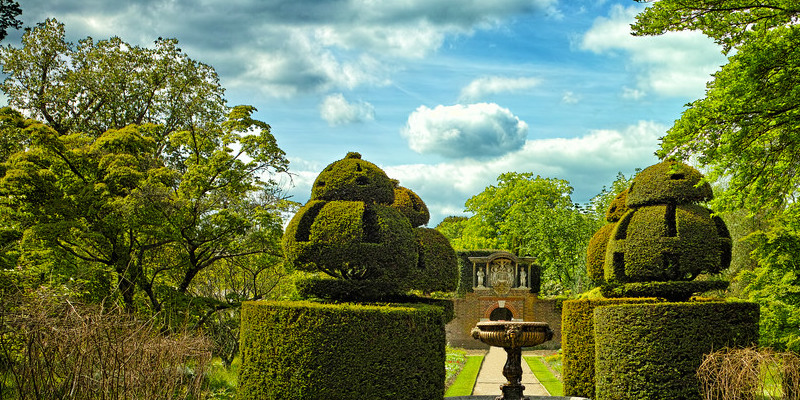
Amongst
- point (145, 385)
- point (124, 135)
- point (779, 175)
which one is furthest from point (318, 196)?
point (779, 175)

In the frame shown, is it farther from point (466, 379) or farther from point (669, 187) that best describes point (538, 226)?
point (669, 187)

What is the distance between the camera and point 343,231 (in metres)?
9.86

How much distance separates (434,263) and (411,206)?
140cm

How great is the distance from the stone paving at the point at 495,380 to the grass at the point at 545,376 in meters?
0.17

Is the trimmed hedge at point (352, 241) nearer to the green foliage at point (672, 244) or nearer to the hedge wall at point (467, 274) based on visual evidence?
the green foliage at point (672, 244)

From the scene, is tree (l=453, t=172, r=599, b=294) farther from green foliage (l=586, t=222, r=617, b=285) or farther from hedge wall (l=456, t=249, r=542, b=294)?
green foliage (l=586, t=222, r=617, b=285)

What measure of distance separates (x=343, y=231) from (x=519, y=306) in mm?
21032

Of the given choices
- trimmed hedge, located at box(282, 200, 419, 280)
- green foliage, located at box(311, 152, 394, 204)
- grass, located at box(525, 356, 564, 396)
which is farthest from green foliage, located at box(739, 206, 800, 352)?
green foliage, located at box(311, 152, 394, 204)

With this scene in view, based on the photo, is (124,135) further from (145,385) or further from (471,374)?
(471,374)

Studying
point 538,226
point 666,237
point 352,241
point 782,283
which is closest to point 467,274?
point 538,226

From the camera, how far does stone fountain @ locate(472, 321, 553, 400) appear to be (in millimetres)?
10195

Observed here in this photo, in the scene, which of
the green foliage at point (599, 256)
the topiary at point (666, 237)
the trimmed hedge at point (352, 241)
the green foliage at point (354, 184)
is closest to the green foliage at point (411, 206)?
the green foliage at point (354, 184)

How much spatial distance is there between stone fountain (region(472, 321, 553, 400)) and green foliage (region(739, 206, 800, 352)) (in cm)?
492

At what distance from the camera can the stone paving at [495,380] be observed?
14.3m
